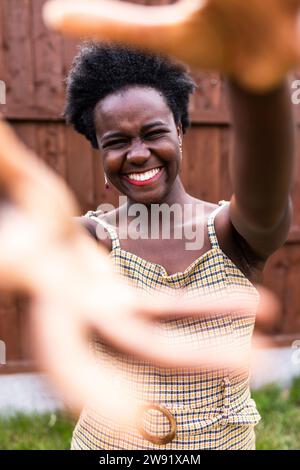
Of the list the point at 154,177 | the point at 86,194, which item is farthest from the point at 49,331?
the point at 86,194

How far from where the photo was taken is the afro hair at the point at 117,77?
105 cm

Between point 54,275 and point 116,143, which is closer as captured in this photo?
point 54,275

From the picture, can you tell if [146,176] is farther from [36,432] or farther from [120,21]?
[36,432]

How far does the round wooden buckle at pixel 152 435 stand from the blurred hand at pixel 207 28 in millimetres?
771

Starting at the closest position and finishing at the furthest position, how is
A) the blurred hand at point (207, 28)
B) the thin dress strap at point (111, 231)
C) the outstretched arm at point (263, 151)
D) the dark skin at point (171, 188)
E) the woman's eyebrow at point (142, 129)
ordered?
the blurred hand at point (207, 28) < the outstretched arm at point (263, 151) < the dark skin at point (171, 188) < the woman's eyebrow at point (142, 129) < the thin dress strap at point (111, 231)

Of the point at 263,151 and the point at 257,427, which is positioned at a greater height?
the point at 263,151

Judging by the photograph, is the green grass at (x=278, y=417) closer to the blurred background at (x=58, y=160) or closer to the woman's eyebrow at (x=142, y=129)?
the blurred background at (x=58, y=160)

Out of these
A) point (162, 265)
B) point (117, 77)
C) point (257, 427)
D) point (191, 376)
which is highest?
point (117, 77)

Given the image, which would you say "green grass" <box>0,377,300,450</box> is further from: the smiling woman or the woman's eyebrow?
the woman's eyebrow

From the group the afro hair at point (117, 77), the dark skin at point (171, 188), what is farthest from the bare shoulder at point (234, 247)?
the afro hair at point (117, 77)

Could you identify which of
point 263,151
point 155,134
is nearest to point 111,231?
point 155,134

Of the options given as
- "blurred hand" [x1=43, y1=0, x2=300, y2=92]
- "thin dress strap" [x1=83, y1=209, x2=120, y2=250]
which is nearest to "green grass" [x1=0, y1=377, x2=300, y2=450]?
"thin dress strap" [x1=83, y1=209, x2=120, y2=250]

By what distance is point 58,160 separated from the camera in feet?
7.15

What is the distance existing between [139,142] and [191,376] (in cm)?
49
